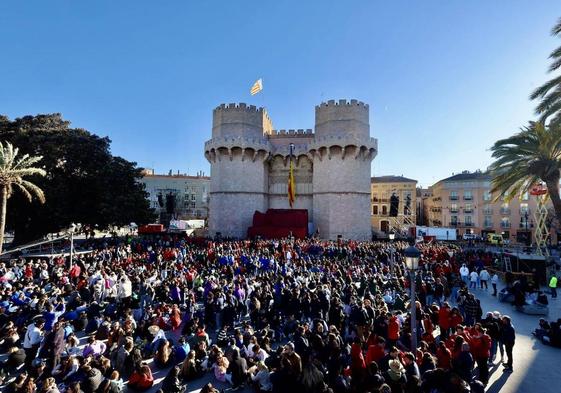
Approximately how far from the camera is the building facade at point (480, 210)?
149 feet

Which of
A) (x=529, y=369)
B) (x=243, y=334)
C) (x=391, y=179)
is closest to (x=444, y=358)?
(x=529, y=369)

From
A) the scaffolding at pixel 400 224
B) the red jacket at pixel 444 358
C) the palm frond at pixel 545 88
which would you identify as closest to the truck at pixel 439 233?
the scaffolding at pixel 400 224

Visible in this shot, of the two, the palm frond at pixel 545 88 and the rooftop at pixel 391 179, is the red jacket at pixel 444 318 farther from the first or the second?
the rooftop at pixel 391 179

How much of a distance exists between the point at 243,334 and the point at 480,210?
50685 mm

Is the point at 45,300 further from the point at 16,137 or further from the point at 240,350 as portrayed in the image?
the point at 16,137

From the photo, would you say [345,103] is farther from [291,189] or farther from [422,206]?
[422,206]

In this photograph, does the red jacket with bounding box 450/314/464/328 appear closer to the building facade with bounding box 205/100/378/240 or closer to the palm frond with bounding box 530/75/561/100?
the palm frond with bounding box 530/75/561/100

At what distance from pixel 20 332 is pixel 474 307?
1339cm

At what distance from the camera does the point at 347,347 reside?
720cm

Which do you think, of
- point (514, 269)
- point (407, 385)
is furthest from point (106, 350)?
point (514, 269)

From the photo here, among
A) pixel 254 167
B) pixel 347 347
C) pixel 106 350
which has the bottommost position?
pixel 106 350

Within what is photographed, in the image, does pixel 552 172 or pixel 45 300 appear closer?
pixel 45 300

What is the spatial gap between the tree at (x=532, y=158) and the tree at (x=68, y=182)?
28.2 m

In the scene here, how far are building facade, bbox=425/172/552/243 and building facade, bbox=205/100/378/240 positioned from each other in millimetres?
23166
